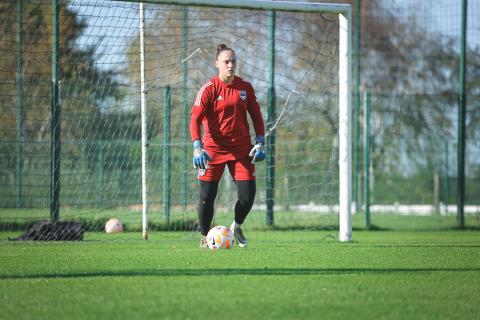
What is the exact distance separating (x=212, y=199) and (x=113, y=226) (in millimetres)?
4104

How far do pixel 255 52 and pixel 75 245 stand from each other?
553 cm

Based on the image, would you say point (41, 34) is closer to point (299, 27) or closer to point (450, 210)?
point (299, 27)

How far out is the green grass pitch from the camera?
482 centimetres

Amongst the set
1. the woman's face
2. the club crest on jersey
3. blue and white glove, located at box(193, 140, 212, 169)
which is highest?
the woman's face

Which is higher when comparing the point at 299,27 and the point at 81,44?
the point at 299,27

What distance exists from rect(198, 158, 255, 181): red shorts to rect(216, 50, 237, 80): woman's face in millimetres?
937

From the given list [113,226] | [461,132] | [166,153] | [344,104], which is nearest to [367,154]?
[461,132]

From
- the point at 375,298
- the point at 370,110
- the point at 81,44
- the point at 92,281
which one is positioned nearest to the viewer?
the point at 375,298

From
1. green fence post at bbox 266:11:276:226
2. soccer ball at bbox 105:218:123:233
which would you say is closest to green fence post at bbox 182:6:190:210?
soccer ball at bbox 105:218:123:233

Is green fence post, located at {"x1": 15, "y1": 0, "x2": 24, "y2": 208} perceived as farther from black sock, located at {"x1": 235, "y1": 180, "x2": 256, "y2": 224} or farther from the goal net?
black sock, located at {"x1": 235, "y1": 180, "x2": 256, "y2": 224}

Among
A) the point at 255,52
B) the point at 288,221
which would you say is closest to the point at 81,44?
the point at 255,52

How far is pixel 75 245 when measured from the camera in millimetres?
10055

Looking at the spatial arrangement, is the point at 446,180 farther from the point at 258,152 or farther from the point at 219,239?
the point at 219,239

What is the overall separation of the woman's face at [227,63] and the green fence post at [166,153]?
4489 millimetres
